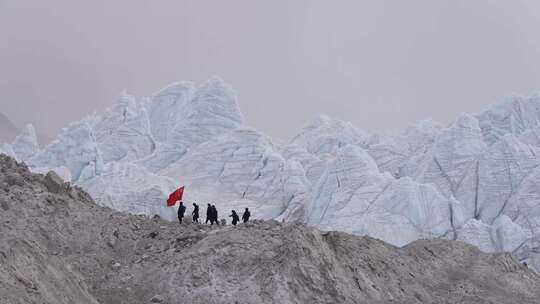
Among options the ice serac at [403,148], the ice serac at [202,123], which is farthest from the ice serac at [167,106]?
the ice serac at [403,148]

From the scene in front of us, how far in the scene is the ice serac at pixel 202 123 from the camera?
275 feet

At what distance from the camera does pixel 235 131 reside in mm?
80000

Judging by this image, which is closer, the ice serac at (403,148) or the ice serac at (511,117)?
the ice serac at (403,148)

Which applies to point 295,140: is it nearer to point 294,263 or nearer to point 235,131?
point 235,131

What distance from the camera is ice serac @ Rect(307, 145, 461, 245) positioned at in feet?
193

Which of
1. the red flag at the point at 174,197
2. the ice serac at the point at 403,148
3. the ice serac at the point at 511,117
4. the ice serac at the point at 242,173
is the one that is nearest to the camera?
the red flag at the point at 174,197

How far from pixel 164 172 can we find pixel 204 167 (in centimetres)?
484

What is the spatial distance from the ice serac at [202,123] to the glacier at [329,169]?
5.6 inches

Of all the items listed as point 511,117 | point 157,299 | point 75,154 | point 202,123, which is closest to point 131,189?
point 75,154

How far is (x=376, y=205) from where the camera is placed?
2388 inches

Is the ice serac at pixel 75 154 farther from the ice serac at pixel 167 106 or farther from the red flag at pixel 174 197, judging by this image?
the red flag at pixel 174 197

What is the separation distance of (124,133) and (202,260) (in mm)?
69923

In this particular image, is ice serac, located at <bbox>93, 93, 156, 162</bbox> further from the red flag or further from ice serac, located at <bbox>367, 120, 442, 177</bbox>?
the red flag

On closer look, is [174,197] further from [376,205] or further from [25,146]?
[25,146]
